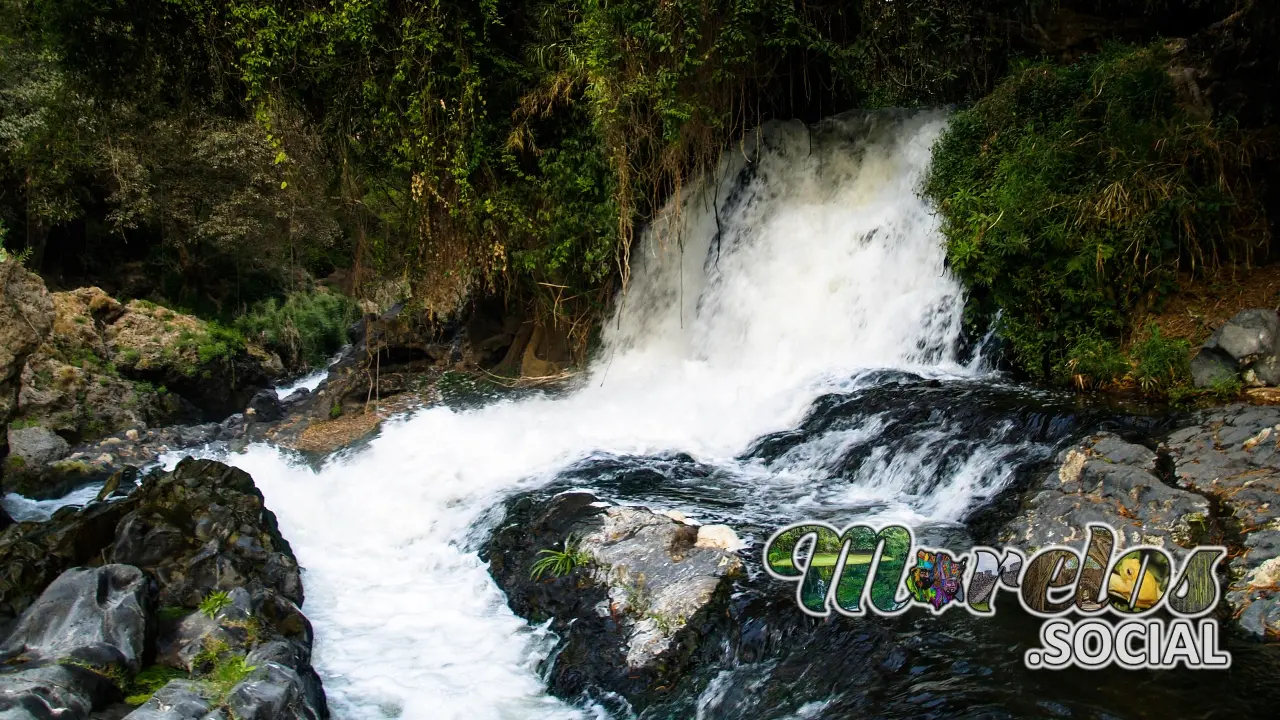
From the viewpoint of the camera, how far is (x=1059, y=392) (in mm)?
6605

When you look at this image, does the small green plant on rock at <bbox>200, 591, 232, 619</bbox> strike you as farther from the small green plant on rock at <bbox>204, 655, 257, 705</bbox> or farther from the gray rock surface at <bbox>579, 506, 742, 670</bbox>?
the gray rock surface at <bbox>579, 506, 742, 670</bbox>

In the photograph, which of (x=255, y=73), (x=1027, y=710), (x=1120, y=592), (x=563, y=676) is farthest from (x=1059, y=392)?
(x=255, y=73)

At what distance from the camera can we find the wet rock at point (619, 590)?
15.5 ft

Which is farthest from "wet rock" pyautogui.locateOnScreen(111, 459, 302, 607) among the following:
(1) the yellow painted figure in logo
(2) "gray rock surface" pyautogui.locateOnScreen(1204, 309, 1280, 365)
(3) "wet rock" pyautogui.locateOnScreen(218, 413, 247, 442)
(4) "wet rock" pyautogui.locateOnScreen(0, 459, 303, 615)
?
(2) "gray rock surface" pyautogui.locateOnScreen(1204, 309, 1280, 365)

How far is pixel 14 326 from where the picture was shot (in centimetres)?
759

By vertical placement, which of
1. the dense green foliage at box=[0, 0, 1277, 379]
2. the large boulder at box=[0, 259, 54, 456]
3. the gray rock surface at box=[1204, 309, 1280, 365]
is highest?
the dense green foliage at box=[0, 0, 1277, 379]

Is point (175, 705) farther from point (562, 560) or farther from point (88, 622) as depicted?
point (562, 560)

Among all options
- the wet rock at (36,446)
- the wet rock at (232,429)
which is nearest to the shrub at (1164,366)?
the wet rock at (232,429)


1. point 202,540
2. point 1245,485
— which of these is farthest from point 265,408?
point 1245,485

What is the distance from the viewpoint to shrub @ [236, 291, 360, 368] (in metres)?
18.4

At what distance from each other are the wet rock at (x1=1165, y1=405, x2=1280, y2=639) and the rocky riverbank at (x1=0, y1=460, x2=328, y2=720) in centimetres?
452

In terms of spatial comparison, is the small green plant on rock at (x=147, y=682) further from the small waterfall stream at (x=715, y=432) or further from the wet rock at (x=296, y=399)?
the wet rock at (x=296, y=399)

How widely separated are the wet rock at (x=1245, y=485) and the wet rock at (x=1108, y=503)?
0.15 m

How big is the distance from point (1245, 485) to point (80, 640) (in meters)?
6.31
